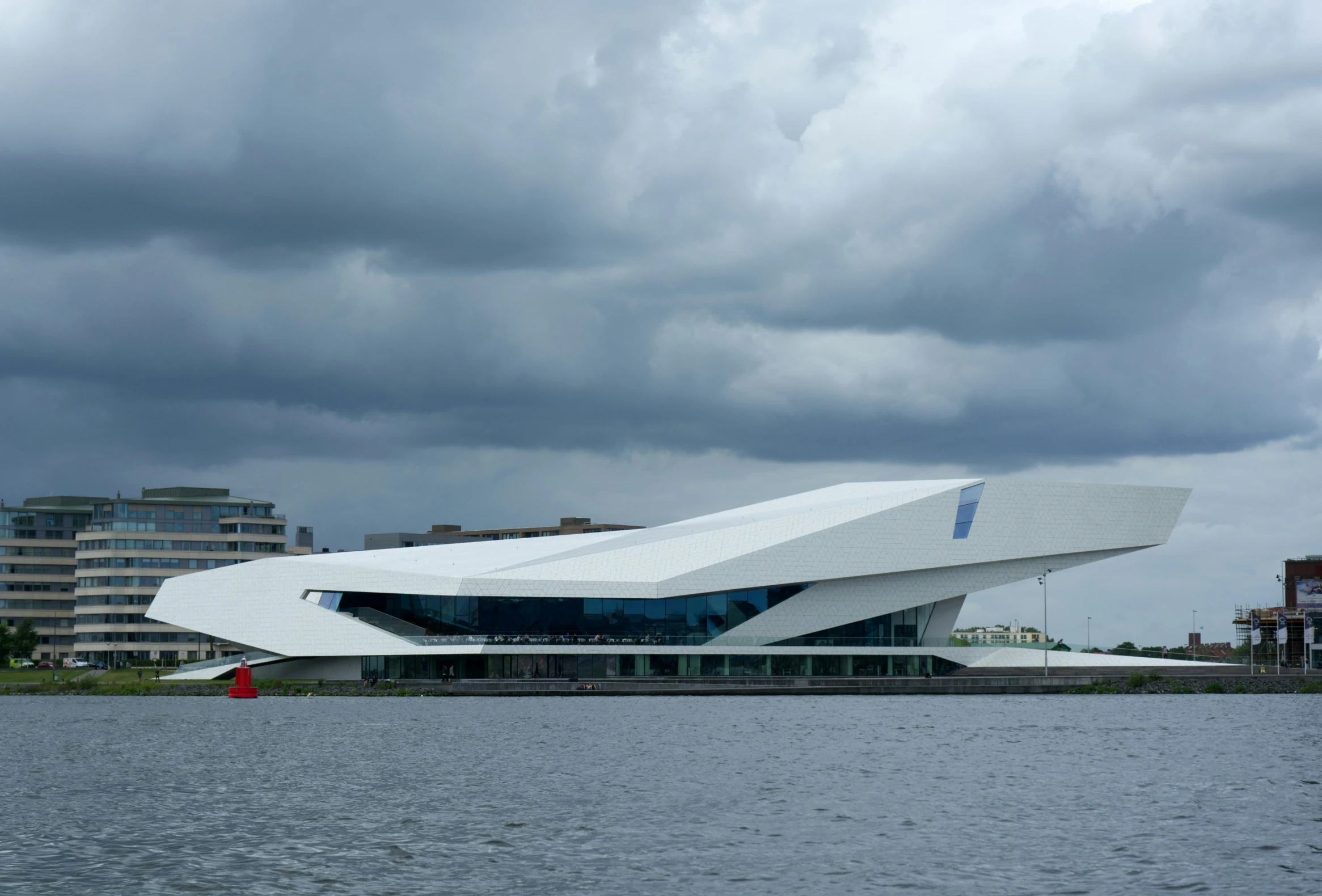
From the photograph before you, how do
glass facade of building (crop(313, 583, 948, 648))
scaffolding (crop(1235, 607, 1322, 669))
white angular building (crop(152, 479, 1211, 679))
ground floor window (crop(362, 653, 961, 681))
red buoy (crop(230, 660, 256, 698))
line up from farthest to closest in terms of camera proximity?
1. scaffolding (crop(1235, 607, 1322, 669))
2. glass facade of building (crop(313, 583, 948, 648))
3. white angular building (crop(152, 479, 1211, 679))
4. ground floor window (crop(362, 653, 961, 681))
5. red buoy (crop(230, 660, 256, 698))

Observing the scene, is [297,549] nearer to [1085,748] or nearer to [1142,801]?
[1085,748]

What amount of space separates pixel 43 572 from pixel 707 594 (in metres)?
84.6

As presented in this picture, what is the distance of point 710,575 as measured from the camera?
80.8 metres

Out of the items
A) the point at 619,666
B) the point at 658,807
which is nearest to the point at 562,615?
the point at 619,666

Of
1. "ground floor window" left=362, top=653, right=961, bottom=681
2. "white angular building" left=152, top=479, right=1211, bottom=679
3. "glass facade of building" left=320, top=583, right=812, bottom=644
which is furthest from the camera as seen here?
"glass facade of building" left=320, top=583, right=812, bottom=644

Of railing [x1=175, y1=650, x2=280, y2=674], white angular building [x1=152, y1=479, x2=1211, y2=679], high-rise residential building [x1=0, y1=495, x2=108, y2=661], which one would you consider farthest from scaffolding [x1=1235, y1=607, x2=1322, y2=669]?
high-rise residential building [x1=0, y1=495, x2=108, y2=661]

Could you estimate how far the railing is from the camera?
83438mm

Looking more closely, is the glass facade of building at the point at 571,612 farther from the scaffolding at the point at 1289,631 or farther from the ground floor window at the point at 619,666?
the scaffolding at the point at 1289,631

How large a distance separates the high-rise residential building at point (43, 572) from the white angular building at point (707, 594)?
198ft

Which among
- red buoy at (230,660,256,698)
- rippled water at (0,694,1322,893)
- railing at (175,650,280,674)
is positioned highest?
railing at (175,650,280,674)

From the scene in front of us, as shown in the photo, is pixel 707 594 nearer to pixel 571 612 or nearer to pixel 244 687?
pixel 571 612

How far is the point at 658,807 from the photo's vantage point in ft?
90.0

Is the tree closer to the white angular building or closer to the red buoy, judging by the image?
the white angular building

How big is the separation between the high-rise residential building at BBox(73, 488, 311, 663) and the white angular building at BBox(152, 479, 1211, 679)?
44350 mm
